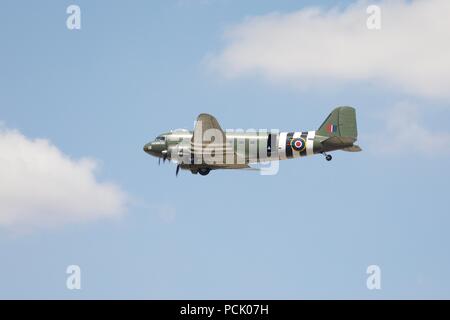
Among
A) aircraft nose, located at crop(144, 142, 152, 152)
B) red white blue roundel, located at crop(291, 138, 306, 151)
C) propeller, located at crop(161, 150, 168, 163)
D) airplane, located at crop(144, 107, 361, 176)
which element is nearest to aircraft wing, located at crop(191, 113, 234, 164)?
airplane, located at crop(144, 107, 361, 176)

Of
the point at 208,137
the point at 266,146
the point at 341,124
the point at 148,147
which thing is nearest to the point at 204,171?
the point at 208,137

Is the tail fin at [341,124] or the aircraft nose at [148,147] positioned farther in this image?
the aircraft nose at [148,147]

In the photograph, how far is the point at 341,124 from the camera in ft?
282

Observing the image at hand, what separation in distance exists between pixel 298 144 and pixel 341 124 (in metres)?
4.73

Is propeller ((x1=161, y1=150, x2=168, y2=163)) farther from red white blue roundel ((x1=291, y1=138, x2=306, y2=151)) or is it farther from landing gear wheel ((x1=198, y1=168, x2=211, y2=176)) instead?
red white blue roundel ((x1=291, y1=138, x2=306, y2=151))

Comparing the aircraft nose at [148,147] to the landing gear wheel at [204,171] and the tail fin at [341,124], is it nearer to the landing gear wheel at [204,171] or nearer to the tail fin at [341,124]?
the landing gear wheel at [204,171]

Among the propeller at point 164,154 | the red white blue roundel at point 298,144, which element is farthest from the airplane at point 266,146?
the propeller at point 164,154

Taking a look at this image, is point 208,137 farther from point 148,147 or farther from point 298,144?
point 148,147

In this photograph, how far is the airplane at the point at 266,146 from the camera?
85.1m
